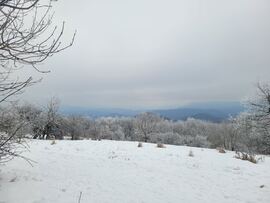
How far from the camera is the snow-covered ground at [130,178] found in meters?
8.07

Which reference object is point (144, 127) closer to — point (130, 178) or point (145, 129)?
point (145, 129)

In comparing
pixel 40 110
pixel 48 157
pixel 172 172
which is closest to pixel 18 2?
pixel 172 172

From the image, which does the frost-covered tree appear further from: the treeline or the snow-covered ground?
the snow-covered ground

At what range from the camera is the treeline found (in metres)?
8.08

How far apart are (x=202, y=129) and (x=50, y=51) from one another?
110409mm

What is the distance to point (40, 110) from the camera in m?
43.0

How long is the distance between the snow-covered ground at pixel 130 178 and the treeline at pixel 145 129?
1.25 m

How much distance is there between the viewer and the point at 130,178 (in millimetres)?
9898

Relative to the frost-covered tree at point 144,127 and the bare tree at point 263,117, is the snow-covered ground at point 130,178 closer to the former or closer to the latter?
the bare tree at point 263,117

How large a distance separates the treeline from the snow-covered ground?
1246 mm

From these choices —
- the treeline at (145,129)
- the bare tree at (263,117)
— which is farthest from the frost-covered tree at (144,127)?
the bare tree at (263,117)

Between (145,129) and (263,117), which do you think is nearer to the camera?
(263,117)

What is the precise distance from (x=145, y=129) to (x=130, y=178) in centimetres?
5385

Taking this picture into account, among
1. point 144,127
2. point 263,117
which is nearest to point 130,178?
point 263,117
